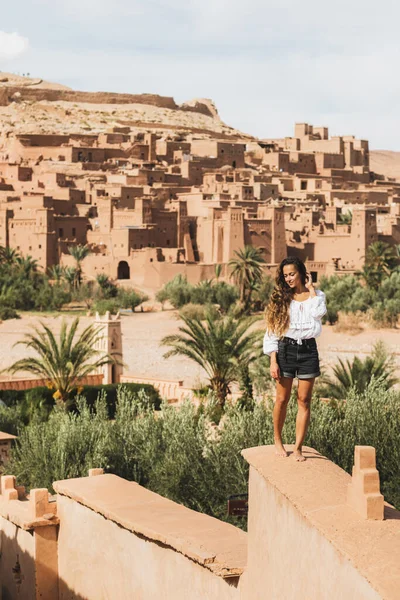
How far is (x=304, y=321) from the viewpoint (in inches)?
200

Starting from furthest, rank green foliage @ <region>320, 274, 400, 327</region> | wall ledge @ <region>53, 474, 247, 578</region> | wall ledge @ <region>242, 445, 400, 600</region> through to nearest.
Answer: green foliage @ <region>320, 274, 400, 327</region> < wall ledge @ <region>53, 474, 247, 578</region> < wall ledge @ <region>242, 445, 400, 600</region>

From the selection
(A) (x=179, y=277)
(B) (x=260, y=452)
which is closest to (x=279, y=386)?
(B) (x=260, y=452)

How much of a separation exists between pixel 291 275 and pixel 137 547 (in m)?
1.86

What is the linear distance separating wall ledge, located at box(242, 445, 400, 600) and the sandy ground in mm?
18878

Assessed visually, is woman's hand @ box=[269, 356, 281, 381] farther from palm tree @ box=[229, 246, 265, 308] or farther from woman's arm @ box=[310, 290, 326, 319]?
palm tree @ box=[229, 246, 265, 308]

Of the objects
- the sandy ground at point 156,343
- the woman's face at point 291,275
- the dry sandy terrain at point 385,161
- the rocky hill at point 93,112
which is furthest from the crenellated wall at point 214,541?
the dry sandy terrain at point 385,161

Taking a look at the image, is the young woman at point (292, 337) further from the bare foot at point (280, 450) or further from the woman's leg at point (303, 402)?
the bare foot at point (280, 450)

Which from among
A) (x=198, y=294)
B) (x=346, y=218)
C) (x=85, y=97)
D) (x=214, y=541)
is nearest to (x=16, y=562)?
(x=214, y=541)

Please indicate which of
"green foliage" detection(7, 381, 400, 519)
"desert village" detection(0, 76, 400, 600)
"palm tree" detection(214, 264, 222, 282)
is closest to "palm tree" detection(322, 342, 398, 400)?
"green foliage" detection(7, 381, 400, 519)

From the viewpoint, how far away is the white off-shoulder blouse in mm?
5059

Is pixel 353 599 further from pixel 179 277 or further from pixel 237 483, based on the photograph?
pixel 179 277

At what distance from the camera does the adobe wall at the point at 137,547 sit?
5.25m

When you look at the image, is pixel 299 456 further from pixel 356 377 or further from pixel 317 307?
pixel 356 377

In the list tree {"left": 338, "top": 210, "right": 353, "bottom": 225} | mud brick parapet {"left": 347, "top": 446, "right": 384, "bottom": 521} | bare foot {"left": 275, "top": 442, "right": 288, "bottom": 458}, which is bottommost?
bare foot {"left": 275, "top": 442, "right": 288, "bottom": 458}
